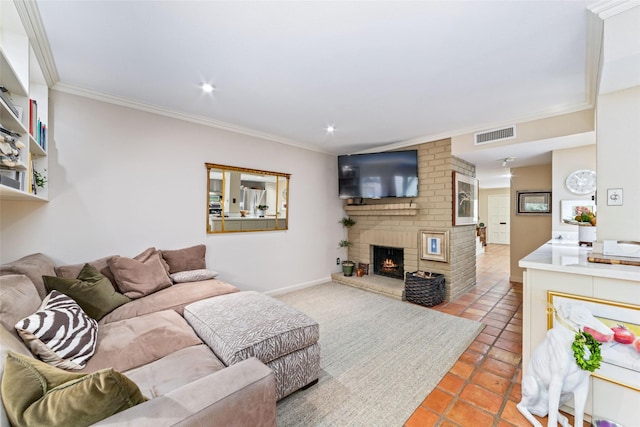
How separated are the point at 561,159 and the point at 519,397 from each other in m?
3.10

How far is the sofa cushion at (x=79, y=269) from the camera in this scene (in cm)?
217

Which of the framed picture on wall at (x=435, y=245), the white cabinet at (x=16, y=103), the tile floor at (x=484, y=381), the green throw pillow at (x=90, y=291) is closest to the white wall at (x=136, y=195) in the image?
the white cabinet at (x=16, y=103)

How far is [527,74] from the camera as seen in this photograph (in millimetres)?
2131

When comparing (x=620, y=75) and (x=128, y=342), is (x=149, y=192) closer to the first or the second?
(x=128, y=342)

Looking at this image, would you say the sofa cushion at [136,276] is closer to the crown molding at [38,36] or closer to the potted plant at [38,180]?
the potted plant at [38,180]

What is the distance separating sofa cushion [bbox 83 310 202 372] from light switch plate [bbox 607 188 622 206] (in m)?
3.02

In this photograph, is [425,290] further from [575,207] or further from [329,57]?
[329,57]

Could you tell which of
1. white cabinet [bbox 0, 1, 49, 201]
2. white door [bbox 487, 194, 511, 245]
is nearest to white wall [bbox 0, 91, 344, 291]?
white cabinet [bbox 0, 1, 49, 201]

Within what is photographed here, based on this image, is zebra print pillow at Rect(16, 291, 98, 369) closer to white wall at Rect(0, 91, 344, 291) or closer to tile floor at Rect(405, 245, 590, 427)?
white wall at Rect(0, 91, 344, 291)

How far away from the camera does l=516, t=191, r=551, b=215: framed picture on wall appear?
13.9 ft

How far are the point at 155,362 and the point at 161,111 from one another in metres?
2.60

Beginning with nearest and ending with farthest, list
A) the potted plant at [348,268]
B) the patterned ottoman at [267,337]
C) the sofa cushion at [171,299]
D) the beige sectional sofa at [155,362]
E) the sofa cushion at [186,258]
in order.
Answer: the beige sectional sofa at [155,362] → the patterned ottoman at [267,337] → the sofa cushion at [171,299] → the sofa cushion at [186,258] → the potted plant at [348,268]

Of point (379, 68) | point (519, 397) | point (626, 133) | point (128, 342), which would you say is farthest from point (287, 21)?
point (519, 397)

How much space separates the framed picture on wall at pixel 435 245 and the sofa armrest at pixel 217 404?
10.8 feet
